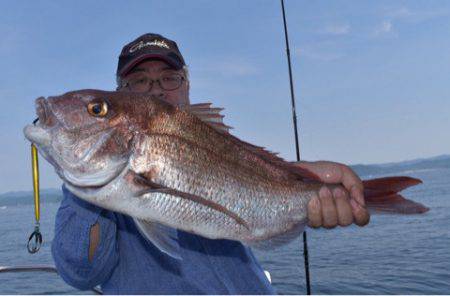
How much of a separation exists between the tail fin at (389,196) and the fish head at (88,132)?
1.60 meters

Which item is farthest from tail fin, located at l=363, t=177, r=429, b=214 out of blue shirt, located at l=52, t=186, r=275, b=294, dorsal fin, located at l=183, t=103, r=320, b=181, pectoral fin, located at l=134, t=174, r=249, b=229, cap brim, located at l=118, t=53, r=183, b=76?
cap brim, located at l=118, t=53, r=183, b=76

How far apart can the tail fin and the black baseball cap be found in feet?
6.26

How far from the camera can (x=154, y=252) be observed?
312cm

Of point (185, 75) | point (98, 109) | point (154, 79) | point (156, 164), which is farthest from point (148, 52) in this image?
point (156, 164)

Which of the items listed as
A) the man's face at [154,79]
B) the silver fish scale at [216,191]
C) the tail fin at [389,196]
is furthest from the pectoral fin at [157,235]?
the man's face at [154,79]

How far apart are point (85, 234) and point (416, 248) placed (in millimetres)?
19103

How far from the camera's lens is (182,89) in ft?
12.6

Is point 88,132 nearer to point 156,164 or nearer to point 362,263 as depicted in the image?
point 156,164

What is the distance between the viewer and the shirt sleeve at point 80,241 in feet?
8.58

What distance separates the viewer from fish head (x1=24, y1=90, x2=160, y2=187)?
224 cm

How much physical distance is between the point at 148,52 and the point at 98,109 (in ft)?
4.55

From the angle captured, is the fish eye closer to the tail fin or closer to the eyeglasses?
the eyeglasses

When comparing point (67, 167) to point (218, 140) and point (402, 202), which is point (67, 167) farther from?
point (402, 202)

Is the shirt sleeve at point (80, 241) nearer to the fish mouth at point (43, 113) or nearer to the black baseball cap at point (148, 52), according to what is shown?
the fish mouth at point (43, 113)
